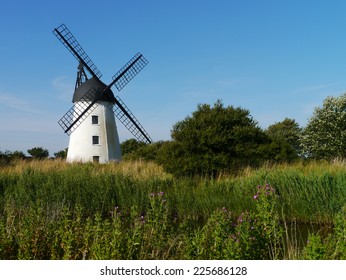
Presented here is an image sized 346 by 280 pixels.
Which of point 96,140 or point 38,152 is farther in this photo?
point 38,152

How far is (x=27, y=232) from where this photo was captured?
4.75 meters

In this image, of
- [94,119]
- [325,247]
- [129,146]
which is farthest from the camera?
[129,146]

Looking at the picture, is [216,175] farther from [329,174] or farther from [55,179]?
[55,179]

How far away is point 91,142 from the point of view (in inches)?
960

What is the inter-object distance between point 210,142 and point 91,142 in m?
11.9

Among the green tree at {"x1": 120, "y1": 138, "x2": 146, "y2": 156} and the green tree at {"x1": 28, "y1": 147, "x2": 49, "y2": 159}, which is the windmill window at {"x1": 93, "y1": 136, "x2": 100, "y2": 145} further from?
the green tree at {"x1": 28, "y1": 147, "x2": 49, "y2": 159}

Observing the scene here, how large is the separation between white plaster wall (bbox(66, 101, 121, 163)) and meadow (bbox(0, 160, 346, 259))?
7.37 metres

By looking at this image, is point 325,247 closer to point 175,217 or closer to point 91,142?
point 175,217

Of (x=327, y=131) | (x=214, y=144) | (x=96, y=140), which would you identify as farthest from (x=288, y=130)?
(x=214, y=144)

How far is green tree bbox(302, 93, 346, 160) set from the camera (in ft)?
81.1

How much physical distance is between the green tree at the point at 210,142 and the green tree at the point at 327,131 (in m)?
10.5

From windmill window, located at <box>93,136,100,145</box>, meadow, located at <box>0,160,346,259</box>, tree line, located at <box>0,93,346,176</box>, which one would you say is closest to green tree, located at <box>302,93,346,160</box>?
tree line, located at <box>0,93,346,176</box>

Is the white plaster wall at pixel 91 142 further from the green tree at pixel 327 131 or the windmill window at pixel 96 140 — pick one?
the green tree at pixel 327 131

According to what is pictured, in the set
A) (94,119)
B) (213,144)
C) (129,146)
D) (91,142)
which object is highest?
(94,119)
